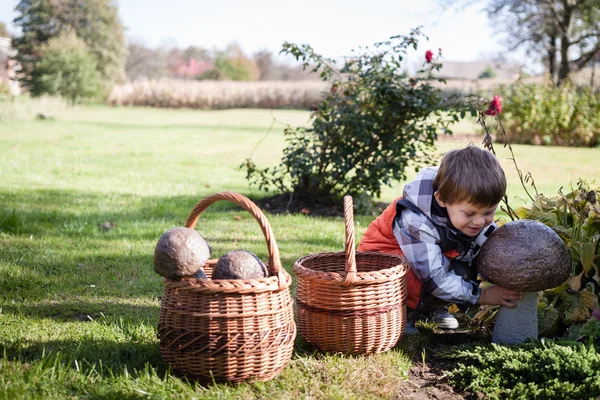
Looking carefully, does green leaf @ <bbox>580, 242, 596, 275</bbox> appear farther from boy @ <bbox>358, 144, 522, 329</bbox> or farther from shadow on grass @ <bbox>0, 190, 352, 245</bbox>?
shadow on grass @ <bbox>0, 190, 352, 245</bbox>

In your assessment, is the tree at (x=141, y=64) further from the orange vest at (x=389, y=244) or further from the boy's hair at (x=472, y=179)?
the boy's hair at (x=472, y=179)

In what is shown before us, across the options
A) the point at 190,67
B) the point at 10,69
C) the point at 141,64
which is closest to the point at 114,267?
the point at 10,69

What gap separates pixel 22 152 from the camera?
1141 cm

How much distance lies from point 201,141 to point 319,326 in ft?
43.8

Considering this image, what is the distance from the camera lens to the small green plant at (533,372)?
92.6 inches

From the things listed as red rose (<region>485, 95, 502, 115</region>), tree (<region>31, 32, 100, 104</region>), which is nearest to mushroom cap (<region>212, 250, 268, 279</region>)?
red rose (<region>485, 95, 502, 115</region>)

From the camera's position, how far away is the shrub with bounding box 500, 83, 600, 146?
1578 centimetres

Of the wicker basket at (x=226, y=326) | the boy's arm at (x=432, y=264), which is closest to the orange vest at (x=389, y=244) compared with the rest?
the boy's arm at (x=432, y=264)

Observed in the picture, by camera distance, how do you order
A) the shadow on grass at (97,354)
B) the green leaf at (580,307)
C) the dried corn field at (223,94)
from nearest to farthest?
1. the shadow on grass at (97,354)
2. the green leaf at (580,307)
3. the dried corn field at (223,94)

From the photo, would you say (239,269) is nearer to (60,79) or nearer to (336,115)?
(336,115)

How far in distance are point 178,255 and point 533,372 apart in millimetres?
1614

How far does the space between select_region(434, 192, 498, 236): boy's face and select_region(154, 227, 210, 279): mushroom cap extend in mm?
1364

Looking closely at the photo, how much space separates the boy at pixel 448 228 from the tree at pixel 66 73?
115 ft

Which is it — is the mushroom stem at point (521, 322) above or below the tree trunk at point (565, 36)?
below
